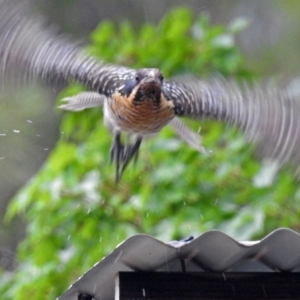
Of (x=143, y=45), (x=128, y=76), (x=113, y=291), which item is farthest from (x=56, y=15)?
(x=113, y=291)

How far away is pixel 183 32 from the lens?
4.39 meters

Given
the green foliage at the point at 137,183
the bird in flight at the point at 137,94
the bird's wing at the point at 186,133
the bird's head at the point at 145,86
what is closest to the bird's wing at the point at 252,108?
the bird in flight at the point at 137,94

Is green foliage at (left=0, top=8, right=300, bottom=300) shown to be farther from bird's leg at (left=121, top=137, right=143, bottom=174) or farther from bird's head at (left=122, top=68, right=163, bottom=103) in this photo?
bird's head at (left=122, top=68, right=163, bottom=103)

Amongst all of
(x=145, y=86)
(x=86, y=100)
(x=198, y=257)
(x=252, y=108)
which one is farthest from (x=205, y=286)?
(x=86, y=100)

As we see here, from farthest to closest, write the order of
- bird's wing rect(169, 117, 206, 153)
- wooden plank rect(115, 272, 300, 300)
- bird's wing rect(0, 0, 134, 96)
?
bird's wing rect(169, 117, 206, 153) → bird's wing rect(0, 0, 134, 96) → wooden plank rect(115, 272, 300, 300)

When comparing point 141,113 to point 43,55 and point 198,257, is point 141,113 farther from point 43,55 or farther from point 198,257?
point 198,257

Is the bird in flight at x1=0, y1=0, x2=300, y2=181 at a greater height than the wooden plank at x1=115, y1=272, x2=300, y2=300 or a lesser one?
greater

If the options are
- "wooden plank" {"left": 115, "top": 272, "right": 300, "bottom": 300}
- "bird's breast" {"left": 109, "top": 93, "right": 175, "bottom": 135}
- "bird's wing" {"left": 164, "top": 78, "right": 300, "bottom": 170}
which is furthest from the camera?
"bird's breast" {"left": 109, "top": 93, "right": 175, "bottom": 135}

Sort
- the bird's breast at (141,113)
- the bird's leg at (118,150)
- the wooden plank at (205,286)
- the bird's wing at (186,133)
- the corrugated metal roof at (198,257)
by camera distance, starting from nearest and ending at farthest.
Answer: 1. the corrugated metal roof at (198,257)
2. the wooden plank at (205,286)
3. the bird's breast at (141,113)
4. the bird's leg at (118,150)
5. the bird's wing at (186,133)

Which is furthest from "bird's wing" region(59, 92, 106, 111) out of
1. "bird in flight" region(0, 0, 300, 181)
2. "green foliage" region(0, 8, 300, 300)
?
"green foliage" region(0, 8, 300, 300)

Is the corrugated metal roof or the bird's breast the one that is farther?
the bird's breast

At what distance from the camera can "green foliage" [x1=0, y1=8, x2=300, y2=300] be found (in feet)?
13.1

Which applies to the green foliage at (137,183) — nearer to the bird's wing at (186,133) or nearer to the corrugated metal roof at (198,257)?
the bird's wing at (186,133)

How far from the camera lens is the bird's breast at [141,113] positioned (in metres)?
3.27
